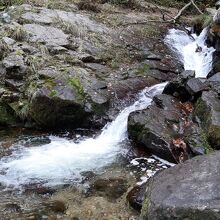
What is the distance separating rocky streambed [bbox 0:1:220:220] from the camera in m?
5.40

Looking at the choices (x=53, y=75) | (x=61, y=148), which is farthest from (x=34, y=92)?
(x=61, y=148)

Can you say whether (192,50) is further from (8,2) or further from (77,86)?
(8,2)

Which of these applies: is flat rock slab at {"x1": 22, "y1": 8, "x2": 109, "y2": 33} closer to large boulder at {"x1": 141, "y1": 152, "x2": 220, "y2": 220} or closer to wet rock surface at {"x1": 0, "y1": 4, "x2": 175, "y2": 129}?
wet rock surface at {"x1": 0, "y1": 4, "x2": 175, "y2": 129}

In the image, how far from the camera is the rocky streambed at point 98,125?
17.7 feet

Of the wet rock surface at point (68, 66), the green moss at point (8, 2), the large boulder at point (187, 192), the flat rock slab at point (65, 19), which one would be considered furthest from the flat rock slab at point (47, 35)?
the large boulder at point (187, 192)

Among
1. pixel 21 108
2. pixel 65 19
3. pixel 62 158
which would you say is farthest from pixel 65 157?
pixel 65 19

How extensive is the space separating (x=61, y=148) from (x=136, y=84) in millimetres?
2810

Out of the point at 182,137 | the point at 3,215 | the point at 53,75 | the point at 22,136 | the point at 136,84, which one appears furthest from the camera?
the point at 136,84

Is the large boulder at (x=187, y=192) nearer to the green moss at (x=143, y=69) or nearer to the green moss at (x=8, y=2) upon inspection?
the green moss at (x=143, y=69)

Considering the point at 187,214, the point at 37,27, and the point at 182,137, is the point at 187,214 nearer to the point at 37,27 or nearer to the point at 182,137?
the point at 182,137

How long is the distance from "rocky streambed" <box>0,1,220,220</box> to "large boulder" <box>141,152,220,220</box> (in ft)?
0.04

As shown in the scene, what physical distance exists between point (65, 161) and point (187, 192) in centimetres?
310

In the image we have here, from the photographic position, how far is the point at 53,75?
8.48m

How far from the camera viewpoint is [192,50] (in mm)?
12203
